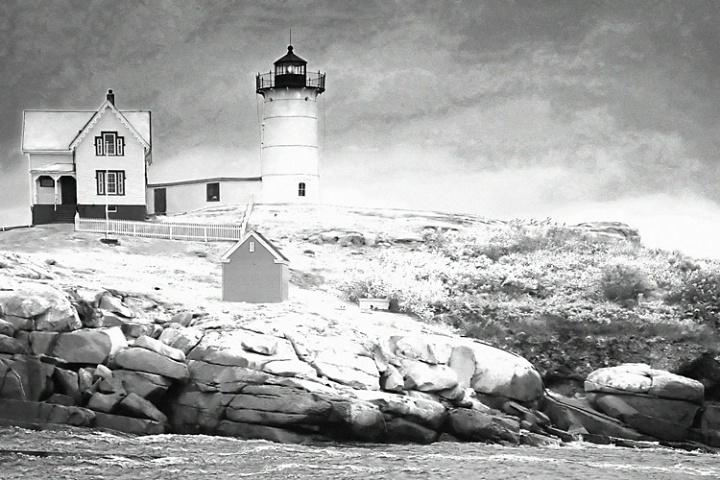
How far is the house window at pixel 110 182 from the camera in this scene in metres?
45.9

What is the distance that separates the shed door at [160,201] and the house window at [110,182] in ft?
23.0

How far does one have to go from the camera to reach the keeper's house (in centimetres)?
4572

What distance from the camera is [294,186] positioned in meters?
53.0

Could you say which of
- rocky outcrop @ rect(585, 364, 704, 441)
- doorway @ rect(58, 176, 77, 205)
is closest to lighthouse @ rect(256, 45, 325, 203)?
doorway @ rect(58, 176, 77, 205)

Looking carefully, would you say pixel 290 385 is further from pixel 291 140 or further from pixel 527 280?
pixel 291 140

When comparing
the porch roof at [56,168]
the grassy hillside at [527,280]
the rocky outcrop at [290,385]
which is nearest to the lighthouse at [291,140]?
the grassy hillside at [527,280]

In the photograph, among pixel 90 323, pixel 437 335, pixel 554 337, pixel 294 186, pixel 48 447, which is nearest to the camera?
pixel 48 447

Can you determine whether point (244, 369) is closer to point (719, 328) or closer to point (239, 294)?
point (239, 294)

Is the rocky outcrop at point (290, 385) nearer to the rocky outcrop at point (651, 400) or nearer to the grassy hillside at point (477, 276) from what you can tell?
the rocky outcrop at point (651, 400)

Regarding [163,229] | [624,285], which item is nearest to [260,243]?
[163,229]

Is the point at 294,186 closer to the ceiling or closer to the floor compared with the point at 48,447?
closer to the ceiling

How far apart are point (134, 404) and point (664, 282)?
2214 centimetres

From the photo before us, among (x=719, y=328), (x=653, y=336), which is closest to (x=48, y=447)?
(x=653, y=336)

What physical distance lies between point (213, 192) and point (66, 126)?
28.0 feet
